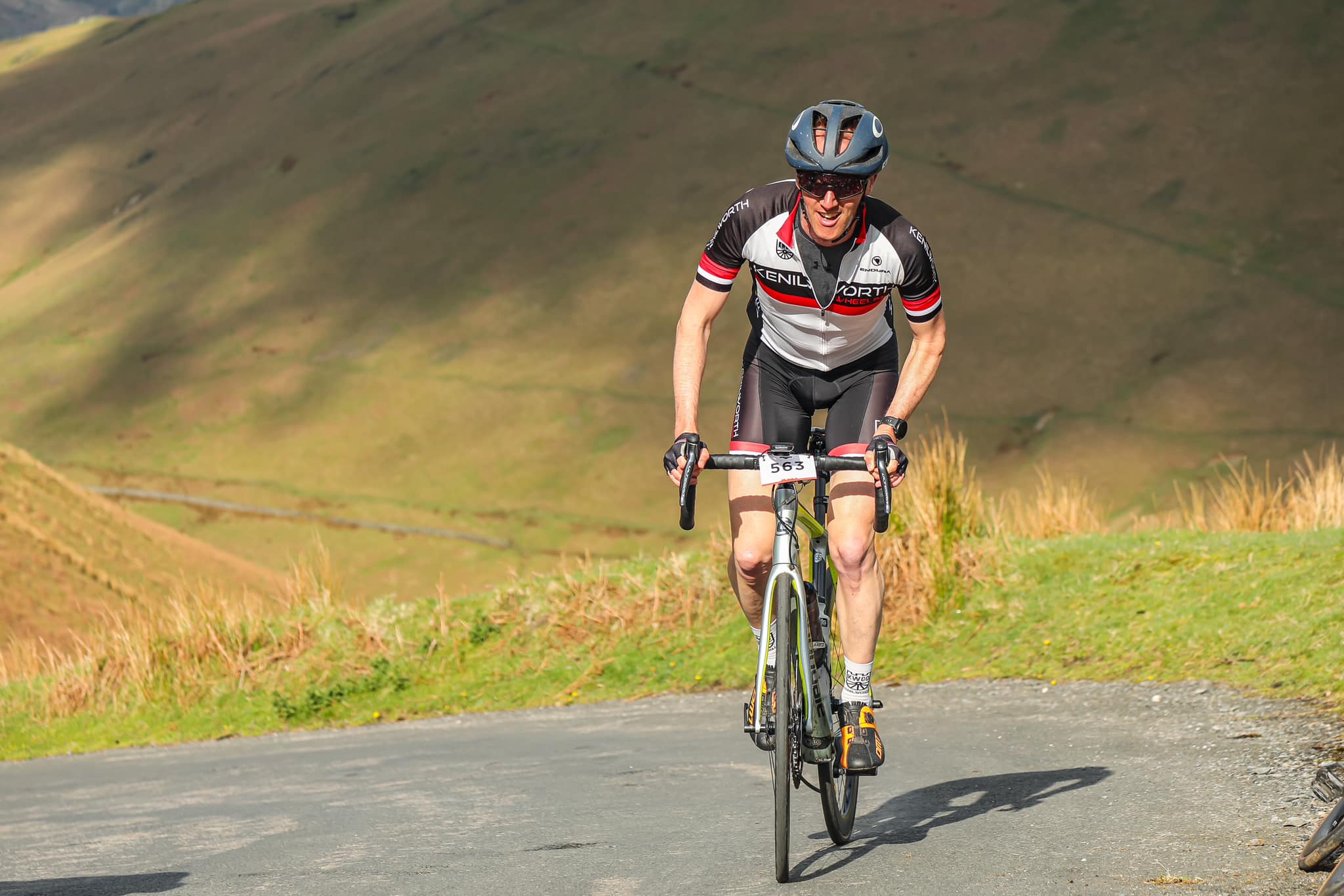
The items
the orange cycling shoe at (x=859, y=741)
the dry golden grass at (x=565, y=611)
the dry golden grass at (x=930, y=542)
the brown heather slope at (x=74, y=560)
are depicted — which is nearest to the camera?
the orange cycling shoe at (x=859, y=741)

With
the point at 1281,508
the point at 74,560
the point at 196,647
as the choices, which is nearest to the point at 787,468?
the point at 196,647

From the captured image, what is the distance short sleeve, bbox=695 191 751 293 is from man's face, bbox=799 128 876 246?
0.22m

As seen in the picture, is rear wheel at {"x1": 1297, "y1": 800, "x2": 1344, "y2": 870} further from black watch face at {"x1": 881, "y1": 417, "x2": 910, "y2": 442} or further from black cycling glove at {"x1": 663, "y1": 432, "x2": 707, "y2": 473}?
black cycling glove at {"x1": 663, "y1": 432, "x2": 707, "y2": 473}

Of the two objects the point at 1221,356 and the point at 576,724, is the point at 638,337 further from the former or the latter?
the point at 576,724

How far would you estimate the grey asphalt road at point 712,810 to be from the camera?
4367mm

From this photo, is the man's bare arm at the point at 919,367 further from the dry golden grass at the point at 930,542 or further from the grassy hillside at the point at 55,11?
the grassy hillside at the point at 55,11

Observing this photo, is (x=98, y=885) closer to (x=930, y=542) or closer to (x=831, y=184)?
(x=831, y=184)

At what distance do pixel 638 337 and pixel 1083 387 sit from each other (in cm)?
698

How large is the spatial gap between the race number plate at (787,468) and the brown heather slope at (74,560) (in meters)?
9.01

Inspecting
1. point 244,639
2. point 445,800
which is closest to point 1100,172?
point 244,639

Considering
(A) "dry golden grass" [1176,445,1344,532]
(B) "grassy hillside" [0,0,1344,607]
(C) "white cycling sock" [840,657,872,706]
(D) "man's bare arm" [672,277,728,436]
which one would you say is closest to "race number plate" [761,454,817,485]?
(D) "man's bare arm" [672,277,728,436]

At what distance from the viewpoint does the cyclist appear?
Answer: 4629 mm

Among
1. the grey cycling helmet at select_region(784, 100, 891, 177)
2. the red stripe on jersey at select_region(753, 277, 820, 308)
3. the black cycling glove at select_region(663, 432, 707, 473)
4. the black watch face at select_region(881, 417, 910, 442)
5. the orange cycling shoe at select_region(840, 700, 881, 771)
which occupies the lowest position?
the orange cycling shoe at select_region(840, 700, 881, 771)

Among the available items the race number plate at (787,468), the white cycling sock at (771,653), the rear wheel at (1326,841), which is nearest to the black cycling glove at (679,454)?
the race number plate at (787,468)
